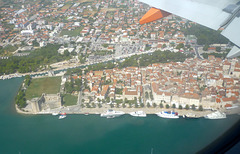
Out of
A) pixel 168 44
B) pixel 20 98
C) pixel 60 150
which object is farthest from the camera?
pixel 168 44

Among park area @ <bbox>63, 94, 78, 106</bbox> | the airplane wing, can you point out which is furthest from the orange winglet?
park area @ <bbox>63, 94, 78, 106</bbox>

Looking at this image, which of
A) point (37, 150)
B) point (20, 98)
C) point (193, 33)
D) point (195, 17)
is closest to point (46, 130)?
point (37, 150)

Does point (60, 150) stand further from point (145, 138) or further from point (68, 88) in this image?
point (68, 88)

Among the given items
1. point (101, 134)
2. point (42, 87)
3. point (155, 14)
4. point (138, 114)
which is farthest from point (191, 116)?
point (42, 87)

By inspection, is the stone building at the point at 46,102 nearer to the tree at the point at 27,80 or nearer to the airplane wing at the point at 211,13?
the tree at the point at 27,80

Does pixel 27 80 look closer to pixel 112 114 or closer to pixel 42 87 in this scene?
pixel 42 87

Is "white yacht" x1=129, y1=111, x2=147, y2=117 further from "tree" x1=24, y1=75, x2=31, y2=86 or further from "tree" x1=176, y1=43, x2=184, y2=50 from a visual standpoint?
"tree" x1=176, y1=43, x2=184, y2=50
